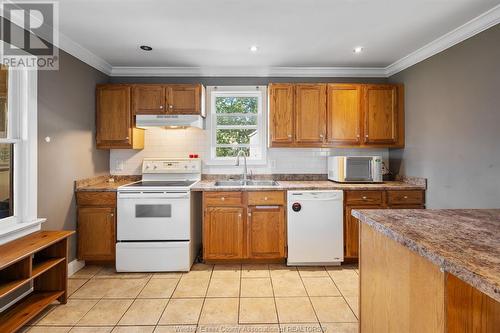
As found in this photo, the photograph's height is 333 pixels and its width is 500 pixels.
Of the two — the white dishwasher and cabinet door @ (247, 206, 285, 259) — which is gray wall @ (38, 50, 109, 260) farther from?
the white dishwasher

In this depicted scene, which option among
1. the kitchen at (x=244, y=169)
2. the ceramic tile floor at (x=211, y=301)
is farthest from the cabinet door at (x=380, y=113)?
the ceramic tile floor at (x=211, y=301)

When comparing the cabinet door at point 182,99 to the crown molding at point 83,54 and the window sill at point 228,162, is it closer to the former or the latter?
the window sill at point 228,162

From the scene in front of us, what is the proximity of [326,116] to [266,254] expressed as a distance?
6.03 feet

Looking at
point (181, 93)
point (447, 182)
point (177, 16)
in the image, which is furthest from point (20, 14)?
point (447, 182)

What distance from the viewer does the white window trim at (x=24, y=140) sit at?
2273 mm

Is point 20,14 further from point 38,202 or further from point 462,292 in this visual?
point 462,292

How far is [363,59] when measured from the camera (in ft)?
11.0

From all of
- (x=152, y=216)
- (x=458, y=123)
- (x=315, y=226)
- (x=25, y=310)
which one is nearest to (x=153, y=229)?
(x=152, y=216)

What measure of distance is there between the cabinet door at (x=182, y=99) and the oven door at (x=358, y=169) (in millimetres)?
1960

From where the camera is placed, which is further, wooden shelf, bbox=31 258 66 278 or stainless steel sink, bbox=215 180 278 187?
stainless steel sink, bbox=215 180 278 187

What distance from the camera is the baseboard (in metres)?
2.87

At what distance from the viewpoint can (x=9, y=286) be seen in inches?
70.7

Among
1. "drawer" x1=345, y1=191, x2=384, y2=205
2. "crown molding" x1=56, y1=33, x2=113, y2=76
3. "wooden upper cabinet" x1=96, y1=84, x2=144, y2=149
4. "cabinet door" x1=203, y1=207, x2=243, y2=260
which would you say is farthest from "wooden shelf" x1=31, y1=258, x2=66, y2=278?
"drawer" x1=345, y1=191, x2=384, y2=205

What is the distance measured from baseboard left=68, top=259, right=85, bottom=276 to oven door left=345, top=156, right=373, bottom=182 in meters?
3.22
